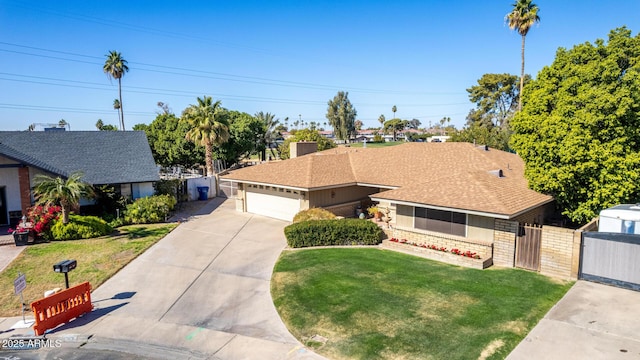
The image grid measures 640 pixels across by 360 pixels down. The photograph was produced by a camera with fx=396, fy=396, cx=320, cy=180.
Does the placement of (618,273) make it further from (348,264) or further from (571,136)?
(348,264)

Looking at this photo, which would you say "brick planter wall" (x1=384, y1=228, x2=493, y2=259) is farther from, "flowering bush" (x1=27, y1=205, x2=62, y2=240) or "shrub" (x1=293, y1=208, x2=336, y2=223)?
"flowering bush" (x1=27, y1=205, x2=62, y2=240)

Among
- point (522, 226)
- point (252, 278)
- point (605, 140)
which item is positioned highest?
point (605, 140)

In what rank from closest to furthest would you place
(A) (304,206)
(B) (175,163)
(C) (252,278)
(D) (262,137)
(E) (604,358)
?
(E) (604,358) < (C) (252,278) < (A) (304,206) < (B) (175,163) < (D) (262,137)

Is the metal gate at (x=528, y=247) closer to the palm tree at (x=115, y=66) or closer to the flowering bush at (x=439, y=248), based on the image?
the flowering bush at (x=439, y=248)

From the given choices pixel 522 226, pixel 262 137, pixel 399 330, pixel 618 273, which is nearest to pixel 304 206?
pixel 522 226

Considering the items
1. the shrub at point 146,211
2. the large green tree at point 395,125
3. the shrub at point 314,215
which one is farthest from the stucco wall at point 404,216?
the large green tree at point 395,125

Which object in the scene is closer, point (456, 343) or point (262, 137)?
point (456, 343)
